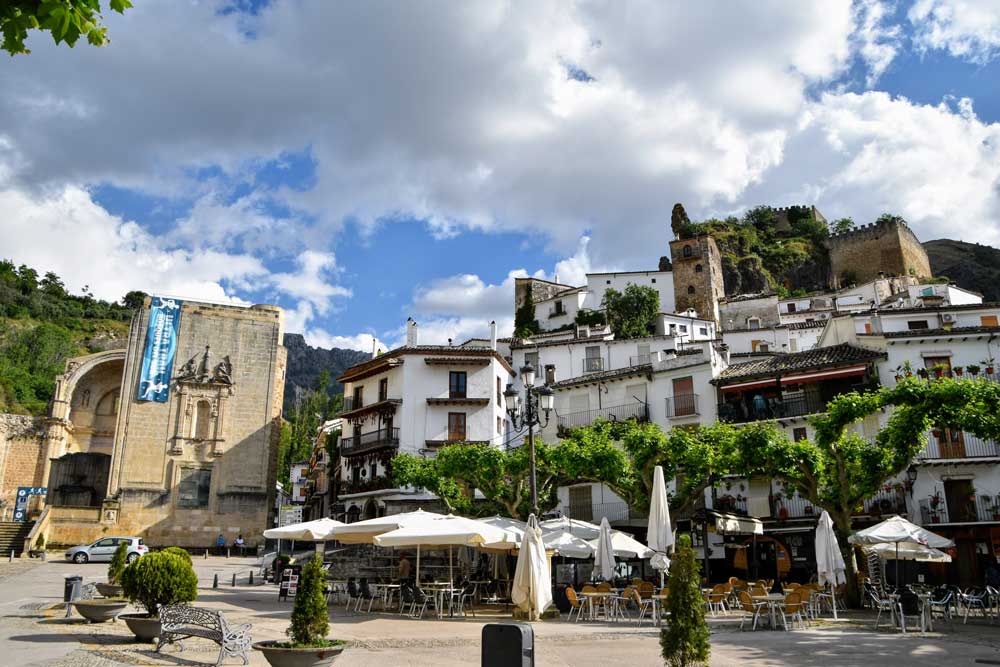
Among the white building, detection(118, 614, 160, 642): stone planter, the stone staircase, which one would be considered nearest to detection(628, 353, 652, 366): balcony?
the white building

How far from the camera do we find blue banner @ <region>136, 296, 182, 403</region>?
4081cm

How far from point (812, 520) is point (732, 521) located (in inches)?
272

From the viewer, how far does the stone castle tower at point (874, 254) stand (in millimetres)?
78625

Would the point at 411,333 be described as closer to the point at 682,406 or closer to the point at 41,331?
the point at 682,406

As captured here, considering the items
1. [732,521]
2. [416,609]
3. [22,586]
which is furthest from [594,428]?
[22,586]

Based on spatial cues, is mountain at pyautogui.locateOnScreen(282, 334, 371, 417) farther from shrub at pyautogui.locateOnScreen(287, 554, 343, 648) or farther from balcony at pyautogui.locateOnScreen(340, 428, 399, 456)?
shrub at pyautogui.locateOnScreen(287, 554, 343, 648)

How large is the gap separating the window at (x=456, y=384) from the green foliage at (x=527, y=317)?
73.9 ft

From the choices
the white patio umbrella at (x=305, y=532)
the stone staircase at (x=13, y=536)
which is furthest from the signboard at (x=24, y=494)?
the white patio umbrella at (x=305, y=532)

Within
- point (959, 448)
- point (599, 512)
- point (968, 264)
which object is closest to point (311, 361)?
point (968, 264)

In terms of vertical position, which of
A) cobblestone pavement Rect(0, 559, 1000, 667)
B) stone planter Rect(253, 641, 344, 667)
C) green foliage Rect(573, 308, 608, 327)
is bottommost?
cobblestone pavement Rect(0, 559, 1000, 667)

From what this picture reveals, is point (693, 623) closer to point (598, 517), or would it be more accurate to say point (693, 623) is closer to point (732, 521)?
point (732, 521)

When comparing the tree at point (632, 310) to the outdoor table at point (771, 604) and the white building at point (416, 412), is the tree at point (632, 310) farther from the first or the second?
the outdoor table at point (771, 604)

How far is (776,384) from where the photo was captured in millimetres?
31562

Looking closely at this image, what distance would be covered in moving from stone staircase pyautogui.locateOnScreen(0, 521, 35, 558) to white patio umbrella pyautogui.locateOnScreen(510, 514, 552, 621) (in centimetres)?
2939
